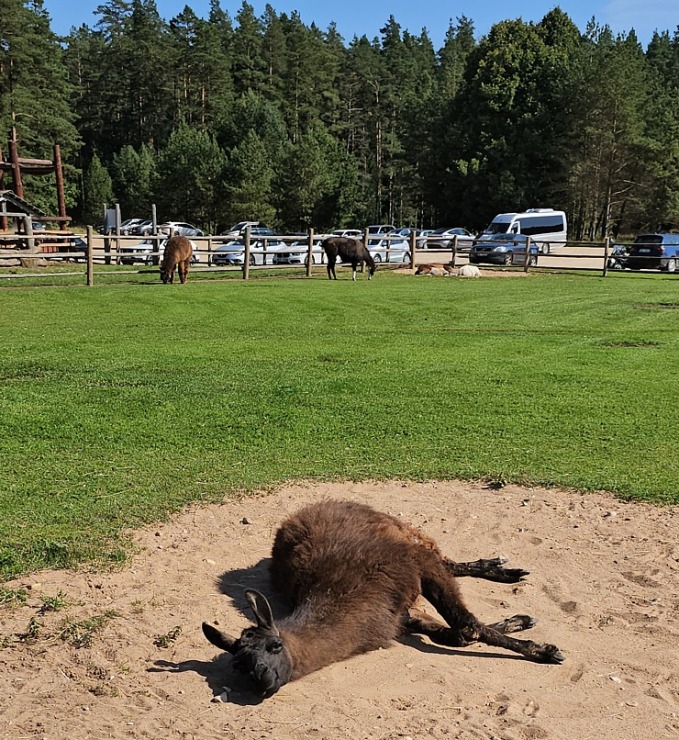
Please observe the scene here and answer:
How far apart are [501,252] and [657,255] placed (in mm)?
6418

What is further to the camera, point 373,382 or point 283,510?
point 373,382

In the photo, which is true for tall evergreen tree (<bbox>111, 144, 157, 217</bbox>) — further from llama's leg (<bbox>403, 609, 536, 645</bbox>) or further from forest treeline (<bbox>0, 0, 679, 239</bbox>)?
llama's leg (<bbox>403, 609, 536, 645</bbox>)

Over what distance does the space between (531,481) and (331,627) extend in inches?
119

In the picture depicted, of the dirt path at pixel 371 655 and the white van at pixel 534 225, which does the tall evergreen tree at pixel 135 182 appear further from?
the dirt path at pixel 371 655

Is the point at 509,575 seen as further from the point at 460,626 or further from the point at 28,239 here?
the point at 28,239

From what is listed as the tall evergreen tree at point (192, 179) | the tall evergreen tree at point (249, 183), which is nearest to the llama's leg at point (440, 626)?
the tall evergreen tree at point (249, 183)

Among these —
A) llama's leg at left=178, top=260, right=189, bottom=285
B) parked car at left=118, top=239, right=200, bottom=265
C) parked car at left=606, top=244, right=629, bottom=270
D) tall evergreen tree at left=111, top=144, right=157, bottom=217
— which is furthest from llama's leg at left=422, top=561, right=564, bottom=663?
tall evergreen tree at left=111, top=144, right=157, bottom=217

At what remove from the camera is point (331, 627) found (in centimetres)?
372

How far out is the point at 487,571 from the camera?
15.2ft

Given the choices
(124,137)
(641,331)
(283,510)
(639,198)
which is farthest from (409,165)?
(283,510)

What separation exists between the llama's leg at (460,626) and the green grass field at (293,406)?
1943 millimetres

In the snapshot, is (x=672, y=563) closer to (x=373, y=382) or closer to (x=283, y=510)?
(x=283, y=510)

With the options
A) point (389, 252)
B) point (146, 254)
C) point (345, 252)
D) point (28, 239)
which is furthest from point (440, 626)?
point (389, 252)

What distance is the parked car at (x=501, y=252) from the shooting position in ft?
110
